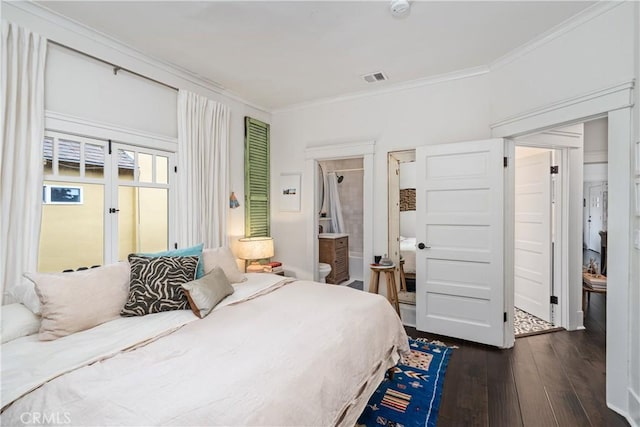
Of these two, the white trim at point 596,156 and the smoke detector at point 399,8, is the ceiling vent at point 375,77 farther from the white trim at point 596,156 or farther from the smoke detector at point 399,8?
the white trim at point 596,156

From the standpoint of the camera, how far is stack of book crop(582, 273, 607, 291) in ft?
11.1

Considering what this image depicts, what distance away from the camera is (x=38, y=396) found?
1124 mm

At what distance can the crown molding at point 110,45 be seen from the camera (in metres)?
2.05

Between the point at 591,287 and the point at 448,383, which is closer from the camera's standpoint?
the point at 448,383

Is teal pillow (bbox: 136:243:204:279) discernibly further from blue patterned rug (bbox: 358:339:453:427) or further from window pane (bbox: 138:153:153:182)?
blue patterned rug (bbox: 358:339:453:427)

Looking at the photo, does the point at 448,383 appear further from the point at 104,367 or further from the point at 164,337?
the point at 104,367

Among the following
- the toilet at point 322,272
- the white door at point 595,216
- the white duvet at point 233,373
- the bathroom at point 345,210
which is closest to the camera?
the white duvet at point 233,373

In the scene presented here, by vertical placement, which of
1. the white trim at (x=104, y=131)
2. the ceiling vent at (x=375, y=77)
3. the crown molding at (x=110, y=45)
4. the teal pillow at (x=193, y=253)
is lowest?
the teal pillow at (x=193, y=253)

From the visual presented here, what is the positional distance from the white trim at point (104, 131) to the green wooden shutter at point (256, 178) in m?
1.07

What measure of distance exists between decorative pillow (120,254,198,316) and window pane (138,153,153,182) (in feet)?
3.18

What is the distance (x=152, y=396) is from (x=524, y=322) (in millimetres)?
3876

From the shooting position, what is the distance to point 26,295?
178 centimetres

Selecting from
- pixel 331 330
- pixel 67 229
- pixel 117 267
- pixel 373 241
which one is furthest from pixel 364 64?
pixel 67 229

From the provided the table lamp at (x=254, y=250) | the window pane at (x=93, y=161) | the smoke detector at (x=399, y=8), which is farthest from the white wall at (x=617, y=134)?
the window pane at (x=93, y=161)
